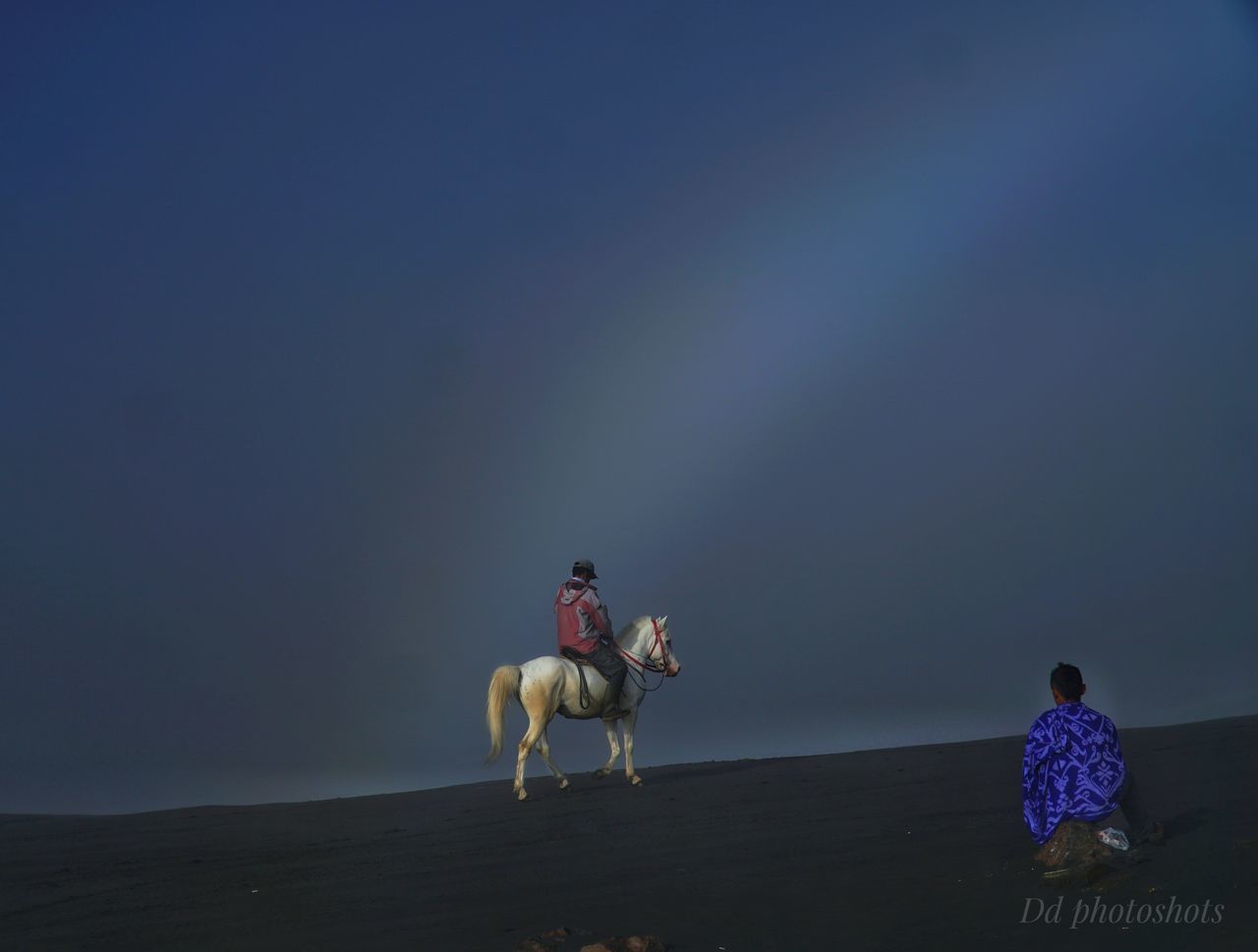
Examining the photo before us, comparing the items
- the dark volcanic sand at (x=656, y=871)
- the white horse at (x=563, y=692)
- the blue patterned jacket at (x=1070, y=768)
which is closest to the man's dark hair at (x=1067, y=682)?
the blue patterned jacket at (x=1070, y=768)

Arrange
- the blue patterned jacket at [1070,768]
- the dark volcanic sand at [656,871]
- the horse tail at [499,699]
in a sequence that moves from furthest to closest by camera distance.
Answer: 1. the horse tail at [499,699]
2. the blue patterned jacket at [1070,768]
3. the dark volcanic sand at [656,871]

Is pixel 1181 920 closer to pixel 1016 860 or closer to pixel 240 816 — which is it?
pixel 1016 860

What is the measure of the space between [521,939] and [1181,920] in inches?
133

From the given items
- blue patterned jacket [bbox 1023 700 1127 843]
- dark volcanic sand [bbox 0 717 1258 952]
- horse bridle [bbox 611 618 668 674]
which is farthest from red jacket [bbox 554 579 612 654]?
blue patterned jacket [bbox 1023 700 1127 843]

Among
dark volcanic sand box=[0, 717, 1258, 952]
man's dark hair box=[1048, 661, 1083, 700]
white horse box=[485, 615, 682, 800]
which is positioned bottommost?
dark volcanic sand box=[0, 717, 1258, 952]

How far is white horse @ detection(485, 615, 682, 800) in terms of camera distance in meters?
15.4

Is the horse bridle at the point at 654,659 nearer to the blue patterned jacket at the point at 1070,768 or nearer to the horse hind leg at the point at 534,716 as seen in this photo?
the horse hind leg at the point at 534,716

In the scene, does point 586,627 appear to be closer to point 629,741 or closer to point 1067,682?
point 629,741

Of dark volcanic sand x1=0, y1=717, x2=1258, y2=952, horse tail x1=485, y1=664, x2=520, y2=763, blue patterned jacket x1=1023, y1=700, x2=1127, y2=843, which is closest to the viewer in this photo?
dark volcanic sand x1=0, y1=717, x2=1258, y2=952

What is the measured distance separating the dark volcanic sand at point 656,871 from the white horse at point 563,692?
46.7 inches

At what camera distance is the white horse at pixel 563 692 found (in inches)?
608

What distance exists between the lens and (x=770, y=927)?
20.5ft

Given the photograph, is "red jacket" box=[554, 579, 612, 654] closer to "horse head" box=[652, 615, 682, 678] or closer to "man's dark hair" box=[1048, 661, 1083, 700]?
"horse head" box=[652, 615, 682, 678]

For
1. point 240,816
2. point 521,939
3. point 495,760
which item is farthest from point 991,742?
point 521,939
